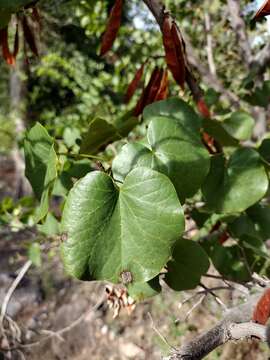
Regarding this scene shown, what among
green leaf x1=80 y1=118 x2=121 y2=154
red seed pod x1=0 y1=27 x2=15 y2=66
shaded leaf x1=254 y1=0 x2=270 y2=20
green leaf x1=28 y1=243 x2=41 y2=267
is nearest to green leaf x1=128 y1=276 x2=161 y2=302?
green leaf x1=80 y1=118 x2=121 y2=154

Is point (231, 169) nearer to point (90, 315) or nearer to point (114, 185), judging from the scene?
point (114, 185)

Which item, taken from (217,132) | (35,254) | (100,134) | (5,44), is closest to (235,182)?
(217,132)

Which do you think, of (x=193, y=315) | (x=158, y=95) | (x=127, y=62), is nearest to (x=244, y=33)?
(x=127, y=62)

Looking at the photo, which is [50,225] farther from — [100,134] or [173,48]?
[173,48]

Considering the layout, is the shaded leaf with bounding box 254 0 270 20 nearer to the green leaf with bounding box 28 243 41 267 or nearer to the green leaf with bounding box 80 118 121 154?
the green leaf with bounding box 80 118 121 154

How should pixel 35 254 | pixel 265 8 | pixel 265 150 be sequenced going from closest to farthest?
pixel 265 8 < pixel 265 150 < pixel 35 254
